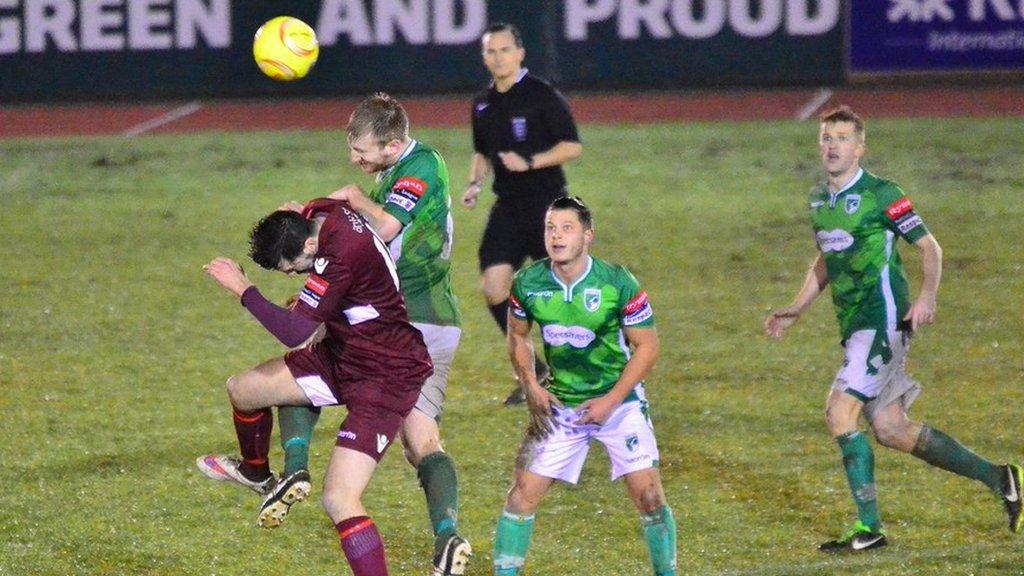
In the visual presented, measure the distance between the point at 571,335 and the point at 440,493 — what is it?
33.8 inches

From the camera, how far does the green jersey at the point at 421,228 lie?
6.59 meters

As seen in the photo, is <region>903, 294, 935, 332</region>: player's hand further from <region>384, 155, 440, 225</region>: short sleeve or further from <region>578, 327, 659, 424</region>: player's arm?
<region>384, 155, 440, 225</region>: short sleeve

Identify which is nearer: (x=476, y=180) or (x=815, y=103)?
(x=476, y=180)

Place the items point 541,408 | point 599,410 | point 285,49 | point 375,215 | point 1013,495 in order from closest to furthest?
point 599,410 < point 541,408 < point 375,215 < point 1013,495 < point 285,49

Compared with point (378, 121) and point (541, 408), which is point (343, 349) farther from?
point (378, 121)

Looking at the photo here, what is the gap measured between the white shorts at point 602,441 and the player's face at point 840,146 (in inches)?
60.9

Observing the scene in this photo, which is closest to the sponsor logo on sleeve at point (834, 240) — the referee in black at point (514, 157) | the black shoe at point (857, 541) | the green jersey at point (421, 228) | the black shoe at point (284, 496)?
the black shoe at point (857, 541)

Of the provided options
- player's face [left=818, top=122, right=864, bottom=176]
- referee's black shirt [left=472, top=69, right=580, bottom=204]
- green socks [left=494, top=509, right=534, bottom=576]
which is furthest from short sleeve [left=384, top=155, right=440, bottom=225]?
referee's black shirt [left=472, top=69, right=580, bottom=204]

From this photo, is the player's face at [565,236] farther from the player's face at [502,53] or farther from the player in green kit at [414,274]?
the player's face at [502,53]

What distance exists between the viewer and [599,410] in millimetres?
5957

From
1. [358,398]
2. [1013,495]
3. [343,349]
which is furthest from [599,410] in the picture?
[1013,495]

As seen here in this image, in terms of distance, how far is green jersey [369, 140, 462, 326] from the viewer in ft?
21.6

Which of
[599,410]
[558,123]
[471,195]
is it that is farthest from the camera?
[558,123]

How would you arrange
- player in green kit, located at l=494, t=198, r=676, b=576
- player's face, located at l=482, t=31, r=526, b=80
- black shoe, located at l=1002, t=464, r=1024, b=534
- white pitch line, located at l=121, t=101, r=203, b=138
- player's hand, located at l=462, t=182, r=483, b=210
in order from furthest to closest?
white pitch line, located at l=121, t=101, r=203, b=138 → player's face, located at l=482, t=31, r=526, b=80 → player's hand, located at l=462, t=182, r=483, b=210 → black shoe, located at l=1002, t=464, r=1024, b=534 → player in green kit, located at l=494, t=198, r=676, b=576
